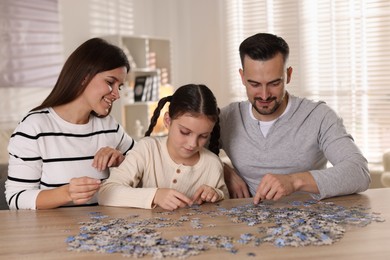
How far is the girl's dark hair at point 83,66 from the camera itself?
104 inches

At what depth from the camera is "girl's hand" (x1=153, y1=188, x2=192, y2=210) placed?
222 cm

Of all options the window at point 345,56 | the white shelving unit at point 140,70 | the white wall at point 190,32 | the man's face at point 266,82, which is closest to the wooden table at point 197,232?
the man's face at point 266,82

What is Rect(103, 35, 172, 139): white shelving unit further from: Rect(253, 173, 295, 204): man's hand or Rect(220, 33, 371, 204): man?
Rect(253, 173, 295, 204): man's hand

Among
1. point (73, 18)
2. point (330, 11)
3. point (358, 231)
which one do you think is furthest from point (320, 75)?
point (358, 231)

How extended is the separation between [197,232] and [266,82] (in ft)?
3.76

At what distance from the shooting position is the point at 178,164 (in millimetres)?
2604

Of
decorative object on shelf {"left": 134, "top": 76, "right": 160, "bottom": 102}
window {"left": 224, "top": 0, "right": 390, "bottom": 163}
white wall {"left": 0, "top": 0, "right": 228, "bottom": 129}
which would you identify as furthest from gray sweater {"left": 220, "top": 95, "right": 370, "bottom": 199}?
white wall {"left": 0, "top": 0, "right": 228, "bottom": 129}

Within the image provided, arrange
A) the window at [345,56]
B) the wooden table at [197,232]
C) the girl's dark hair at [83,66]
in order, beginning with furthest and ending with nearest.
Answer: the window at [345,56] < the girl's dark hair at [83,66] < the wooden table at [197,232]

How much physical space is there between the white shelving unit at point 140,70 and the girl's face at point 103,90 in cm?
430

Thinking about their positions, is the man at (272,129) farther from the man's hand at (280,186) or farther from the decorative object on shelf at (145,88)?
the decorative object on shelf at (145,88)

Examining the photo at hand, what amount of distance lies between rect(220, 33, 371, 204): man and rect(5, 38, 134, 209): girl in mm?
655

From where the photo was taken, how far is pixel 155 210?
7.40 ft

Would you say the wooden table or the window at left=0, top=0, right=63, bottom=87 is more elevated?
the window at left=0, top=0, right=63, bottom=87

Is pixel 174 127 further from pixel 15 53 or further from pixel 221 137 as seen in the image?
pixel 15 53
